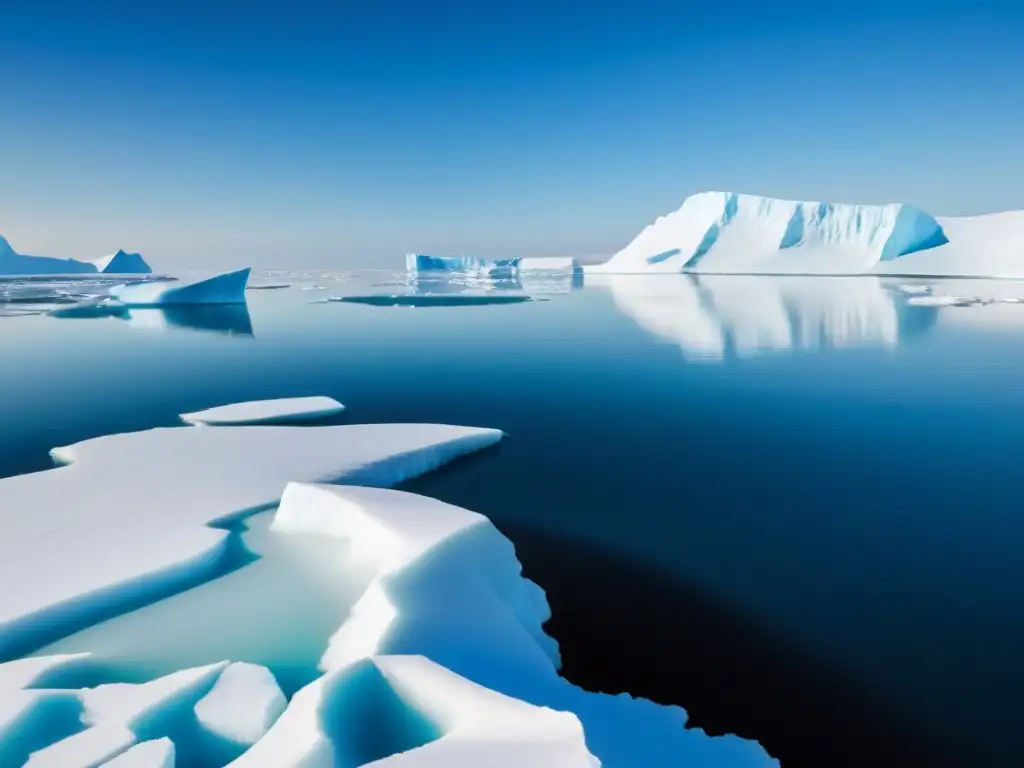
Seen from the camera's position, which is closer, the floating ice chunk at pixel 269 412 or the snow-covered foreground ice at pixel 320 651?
the snow-covered foreground ice at pixel 320 651

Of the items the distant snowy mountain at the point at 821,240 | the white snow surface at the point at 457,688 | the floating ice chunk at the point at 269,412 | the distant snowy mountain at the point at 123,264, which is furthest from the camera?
the distant snowy mountain at the point at 123,264

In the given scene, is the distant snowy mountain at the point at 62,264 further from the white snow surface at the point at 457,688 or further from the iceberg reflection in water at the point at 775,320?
the white snow surface at the point at 457,688

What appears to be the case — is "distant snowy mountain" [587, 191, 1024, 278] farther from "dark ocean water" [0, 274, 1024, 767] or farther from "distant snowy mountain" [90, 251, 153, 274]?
"distant snowy mountain" [90, 251, 153, 274]

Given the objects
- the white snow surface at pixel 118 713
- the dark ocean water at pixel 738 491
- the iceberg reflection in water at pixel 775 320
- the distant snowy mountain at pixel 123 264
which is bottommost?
the dark ocean water at pixel 738 491

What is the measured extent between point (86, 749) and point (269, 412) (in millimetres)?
6444

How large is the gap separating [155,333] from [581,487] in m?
17.6

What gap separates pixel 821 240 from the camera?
188 ft

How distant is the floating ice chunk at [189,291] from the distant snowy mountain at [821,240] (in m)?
44.9

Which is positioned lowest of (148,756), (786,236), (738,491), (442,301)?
(738,491)

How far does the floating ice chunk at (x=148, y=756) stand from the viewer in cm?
219

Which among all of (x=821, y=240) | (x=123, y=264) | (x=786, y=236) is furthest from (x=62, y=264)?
(x=821, y=240)

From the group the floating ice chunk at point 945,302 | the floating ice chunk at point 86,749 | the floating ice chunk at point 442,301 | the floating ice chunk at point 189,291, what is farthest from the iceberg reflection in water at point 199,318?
the floating ice chunk at point 945,302

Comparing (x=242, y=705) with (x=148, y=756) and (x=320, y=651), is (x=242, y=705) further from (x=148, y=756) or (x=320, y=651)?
(x=320, y=651)

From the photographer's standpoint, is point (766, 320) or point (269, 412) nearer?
point (269, 412)
